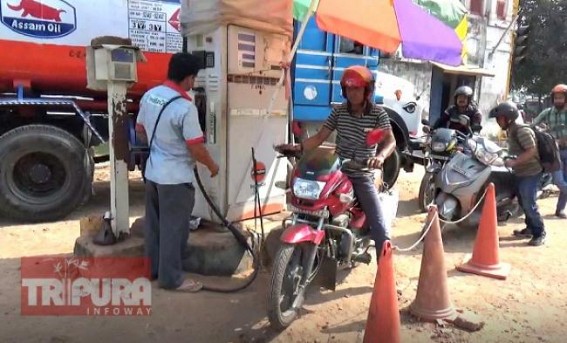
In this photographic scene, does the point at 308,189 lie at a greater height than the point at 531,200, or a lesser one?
greater

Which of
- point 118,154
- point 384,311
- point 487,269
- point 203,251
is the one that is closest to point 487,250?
point 487,269

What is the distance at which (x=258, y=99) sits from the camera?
4.86 metres

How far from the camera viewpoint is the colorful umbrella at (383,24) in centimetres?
441

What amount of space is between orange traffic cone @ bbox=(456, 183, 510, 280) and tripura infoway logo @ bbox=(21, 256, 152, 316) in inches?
115

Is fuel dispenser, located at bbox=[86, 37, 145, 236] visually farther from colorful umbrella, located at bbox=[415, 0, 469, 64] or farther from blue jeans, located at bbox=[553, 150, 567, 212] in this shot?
blue jeans, located at bbox=[553, 150, 567, 212]

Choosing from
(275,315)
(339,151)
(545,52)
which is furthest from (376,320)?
(545,52)

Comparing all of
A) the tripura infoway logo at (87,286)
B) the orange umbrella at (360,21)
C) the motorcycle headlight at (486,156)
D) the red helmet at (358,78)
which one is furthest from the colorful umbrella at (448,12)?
the tripura infoway logo at (87,286)

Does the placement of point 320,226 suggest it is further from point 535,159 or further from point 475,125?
point 475,125

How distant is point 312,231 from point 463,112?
440 cm

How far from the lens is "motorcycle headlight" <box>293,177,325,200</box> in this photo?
138 inches

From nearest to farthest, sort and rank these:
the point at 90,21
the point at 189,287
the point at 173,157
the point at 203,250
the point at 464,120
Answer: the point at 173,157 < the point at 189,287 < the point at 203,250 < the point at 90,21 < the point at 464,120

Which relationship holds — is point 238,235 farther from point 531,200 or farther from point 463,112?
point 463,112

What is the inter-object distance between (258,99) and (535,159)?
122 inches

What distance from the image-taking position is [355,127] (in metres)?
4.14
